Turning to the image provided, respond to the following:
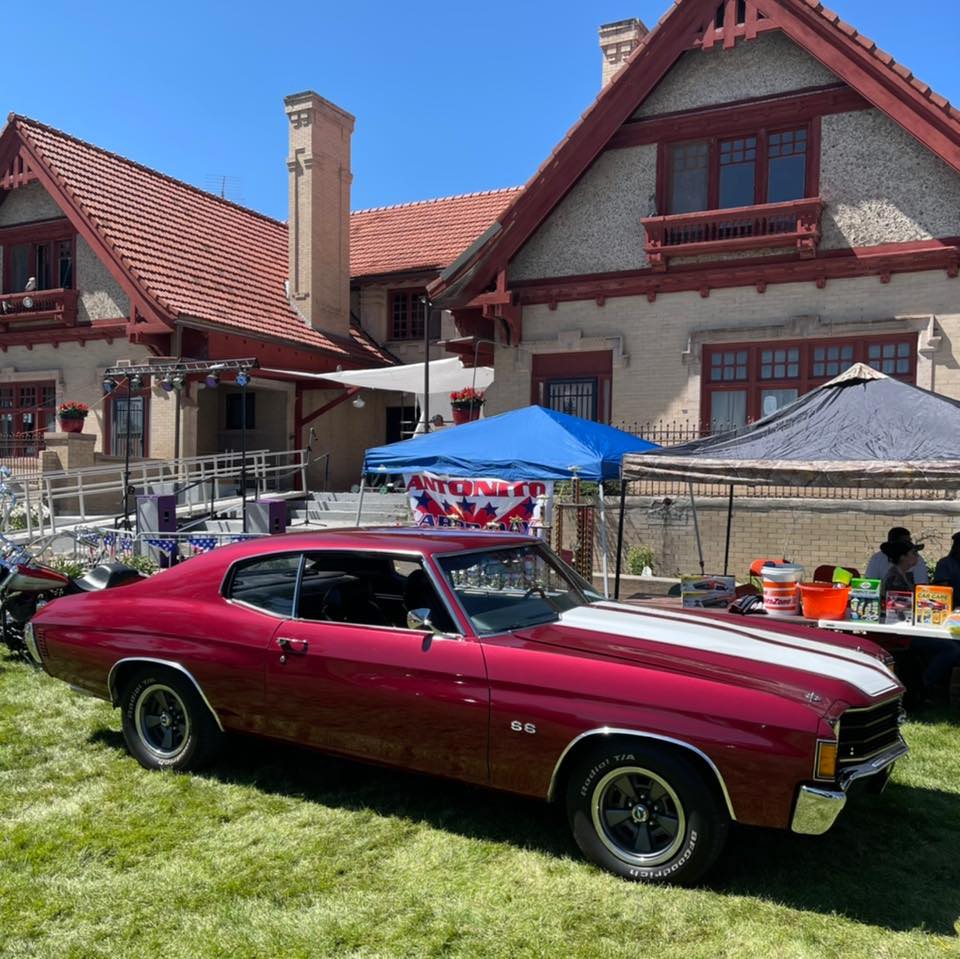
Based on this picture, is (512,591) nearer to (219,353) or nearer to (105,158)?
(219,353)

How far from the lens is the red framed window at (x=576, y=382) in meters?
14.9

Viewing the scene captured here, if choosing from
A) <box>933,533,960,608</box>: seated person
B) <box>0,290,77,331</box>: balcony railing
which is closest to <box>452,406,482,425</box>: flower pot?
<box>0,290,77,331</box>: balcony railing

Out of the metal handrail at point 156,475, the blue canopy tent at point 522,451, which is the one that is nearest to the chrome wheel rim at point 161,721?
the blue canopy tent at point 522,451

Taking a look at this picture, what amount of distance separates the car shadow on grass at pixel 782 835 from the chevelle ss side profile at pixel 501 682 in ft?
1.20

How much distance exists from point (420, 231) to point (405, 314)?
2.40 m

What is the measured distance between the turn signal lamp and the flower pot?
43.3 feet

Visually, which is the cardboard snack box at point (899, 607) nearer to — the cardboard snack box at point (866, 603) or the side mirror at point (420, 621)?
the cardboard snack box at point (866, 603)

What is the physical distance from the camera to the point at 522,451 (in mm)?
8828

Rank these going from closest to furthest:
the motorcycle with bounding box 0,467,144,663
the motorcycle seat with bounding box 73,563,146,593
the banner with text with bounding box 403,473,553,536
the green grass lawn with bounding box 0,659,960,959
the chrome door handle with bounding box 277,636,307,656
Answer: the green grass lawn with bounding box 0,659,960,959 < the chrome door handle with bounding box 277,636,307,656 < the motorcycle seat with bounding box 73,563,146,593 < the motorcycle with bounding box 0,467,144,663 < the banner with text with bounding box 403,473,553,536

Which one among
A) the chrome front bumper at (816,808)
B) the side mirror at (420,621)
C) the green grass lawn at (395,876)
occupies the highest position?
the side mirror at (420,621)

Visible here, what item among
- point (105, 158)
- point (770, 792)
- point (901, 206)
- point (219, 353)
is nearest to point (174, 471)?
point (219, 353)

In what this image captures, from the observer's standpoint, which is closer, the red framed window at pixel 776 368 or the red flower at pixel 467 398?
the red framed window at pixel 776 368

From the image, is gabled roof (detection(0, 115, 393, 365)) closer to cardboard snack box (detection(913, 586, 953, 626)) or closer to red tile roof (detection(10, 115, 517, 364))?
red tile roof (detection(10, 115, 517, 364))

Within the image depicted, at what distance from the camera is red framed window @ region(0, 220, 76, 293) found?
19781 millimetres
